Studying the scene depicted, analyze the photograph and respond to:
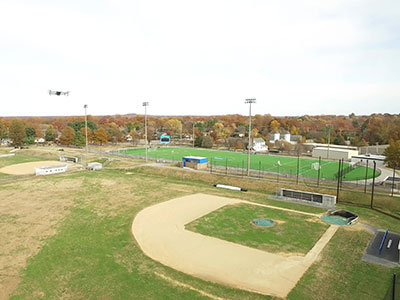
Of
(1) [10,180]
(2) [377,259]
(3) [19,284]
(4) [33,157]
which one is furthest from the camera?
(4) [33,157]

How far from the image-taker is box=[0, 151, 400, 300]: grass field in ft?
46.8

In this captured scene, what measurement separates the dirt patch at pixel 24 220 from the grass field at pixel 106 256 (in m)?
0.06

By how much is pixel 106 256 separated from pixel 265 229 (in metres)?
12.5

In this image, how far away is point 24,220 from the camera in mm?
24562

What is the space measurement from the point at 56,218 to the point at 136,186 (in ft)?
44.4

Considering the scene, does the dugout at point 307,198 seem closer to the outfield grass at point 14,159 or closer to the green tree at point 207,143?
the outfield grass at point 14,159

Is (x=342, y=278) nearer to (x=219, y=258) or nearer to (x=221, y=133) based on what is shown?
(x=219, y=258)

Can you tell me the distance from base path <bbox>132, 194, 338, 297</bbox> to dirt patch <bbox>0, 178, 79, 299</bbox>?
7388 millimetres

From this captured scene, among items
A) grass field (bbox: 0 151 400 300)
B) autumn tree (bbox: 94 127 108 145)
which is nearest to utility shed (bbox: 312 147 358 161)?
grass field (bbox: 0 151 400 300)

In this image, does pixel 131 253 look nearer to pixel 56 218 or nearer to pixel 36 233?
pixel 36 233

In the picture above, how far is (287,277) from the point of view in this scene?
15602 mm

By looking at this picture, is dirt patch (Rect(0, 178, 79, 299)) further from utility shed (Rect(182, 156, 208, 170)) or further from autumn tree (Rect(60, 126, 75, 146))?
autumn tree (Rect(60, 126, 75, 146))

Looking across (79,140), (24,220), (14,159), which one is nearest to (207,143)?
(79,140)

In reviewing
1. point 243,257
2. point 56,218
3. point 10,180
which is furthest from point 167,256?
point 10,180
